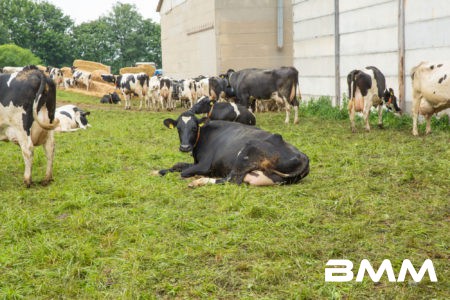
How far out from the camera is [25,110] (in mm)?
7898

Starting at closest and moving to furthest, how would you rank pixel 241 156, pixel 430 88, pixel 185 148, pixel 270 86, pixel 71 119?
pixel 241 156
pixel 185 148
pixel 430 88
pixel 71 119
pixel 270 86

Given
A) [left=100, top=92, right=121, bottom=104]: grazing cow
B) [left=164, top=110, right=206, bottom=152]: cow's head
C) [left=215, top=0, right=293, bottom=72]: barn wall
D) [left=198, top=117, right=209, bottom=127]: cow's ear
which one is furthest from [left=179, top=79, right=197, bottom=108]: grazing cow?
[left=198, top=117, right=209, bottom=127]: cow's ear

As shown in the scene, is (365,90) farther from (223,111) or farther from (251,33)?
(251,33)

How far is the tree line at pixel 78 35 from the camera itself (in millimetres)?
74062

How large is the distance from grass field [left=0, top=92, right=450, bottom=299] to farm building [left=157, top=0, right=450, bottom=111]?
216 inches

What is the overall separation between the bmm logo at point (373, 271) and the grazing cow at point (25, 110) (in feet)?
16.5

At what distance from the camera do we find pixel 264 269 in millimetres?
4379

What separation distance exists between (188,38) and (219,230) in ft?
88.3

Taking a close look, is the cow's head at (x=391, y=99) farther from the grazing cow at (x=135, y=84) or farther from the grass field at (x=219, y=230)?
the grazing cow at (x=135, y=84)

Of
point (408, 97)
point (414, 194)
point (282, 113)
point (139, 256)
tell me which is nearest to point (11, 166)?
point (139, 256)

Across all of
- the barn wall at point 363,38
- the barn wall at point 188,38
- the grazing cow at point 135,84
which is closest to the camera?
the barn wall at point 363,38

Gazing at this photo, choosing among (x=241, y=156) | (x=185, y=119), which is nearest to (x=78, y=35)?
(x=185, y=119)

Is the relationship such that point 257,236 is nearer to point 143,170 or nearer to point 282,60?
point 143,170

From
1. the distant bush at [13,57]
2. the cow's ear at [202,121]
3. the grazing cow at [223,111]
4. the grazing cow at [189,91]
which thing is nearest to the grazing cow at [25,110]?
the cow's ear at [202,121]
